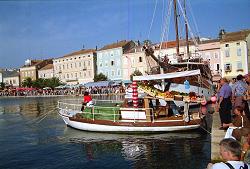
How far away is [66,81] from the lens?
116 m

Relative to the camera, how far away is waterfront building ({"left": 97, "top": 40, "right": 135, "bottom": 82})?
97312 millimetres

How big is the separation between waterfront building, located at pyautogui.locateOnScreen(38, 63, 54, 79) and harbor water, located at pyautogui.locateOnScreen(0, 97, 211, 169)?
102 m

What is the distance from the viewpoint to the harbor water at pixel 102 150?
15.1 m

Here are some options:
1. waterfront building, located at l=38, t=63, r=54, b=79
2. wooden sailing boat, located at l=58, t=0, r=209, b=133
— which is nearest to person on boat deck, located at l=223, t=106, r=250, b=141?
wooden sailing boat, located at l=58, t=0, r=209, b=133

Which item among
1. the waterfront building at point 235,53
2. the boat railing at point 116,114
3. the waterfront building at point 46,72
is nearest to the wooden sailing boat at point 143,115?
the boat railing at point 116,114

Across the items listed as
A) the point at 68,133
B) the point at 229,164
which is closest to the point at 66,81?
the point at 68,133

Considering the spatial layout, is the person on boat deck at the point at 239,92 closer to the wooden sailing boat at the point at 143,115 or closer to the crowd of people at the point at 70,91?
the wooden sailing boat at the point at 143,115

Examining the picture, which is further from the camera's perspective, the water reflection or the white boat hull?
the white boat hull

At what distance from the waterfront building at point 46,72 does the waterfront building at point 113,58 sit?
87.8 feet

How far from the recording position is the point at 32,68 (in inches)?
5261

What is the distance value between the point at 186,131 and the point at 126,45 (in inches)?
3039

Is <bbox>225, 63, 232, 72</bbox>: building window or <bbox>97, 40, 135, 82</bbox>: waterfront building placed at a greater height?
<bbox>97, 40, 135, 82</bbox>: waterfront building

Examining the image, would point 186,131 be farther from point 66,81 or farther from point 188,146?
point 66,81

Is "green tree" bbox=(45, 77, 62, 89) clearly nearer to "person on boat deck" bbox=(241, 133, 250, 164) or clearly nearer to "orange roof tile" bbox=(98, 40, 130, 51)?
"orange roof tile" bbox=(98, 40, 130, 51)
